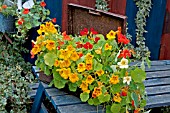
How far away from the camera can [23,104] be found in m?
2.54

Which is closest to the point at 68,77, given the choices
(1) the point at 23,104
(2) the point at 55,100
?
(2) the point at 55,100

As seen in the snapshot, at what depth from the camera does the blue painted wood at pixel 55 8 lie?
10.5 ft

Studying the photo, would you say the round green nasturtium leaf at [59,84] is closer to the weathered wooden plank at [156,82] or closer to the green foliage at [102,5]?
the weathered wooden plank at [156,82]

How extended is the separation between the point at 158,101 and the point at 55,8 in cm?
169

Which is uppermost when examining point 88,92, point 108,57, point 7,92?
point 108,57

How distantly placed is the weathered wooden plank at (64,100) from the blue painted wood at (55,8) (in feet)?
5.00

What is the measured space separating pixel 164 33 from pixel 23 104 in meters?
1.24

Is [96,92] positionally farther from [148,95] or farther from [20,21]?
[20,21]

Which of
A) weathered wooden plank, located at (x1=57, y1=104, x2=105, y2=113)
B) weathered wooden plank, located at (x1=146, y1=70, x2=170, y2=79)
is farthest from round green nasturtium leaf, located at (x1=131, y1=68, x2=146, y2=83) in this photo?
weathered wooden plank, located at (x1=146, y1=70, x2=170, y2=79)

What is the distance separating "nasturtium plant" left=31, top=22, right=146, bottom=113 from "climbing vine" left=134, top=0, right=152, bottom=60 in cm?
80

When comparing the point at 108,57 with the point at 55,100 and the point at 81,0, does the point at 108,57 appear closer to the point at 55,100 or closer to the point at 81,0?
the point at 55,100

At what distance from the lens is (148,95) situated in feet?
6.53

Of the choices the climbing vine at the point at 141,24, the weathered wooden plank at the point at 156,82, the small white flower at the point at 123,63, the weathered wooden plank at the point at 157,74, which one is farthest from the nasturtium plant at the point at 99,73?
the climbing vine at the point at 141,24

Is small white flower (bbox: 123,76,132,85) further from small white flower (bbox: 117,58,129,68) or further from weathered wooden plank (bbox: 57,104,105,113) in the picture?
weathered wooden plank (bbox: 57,104,105,113)
